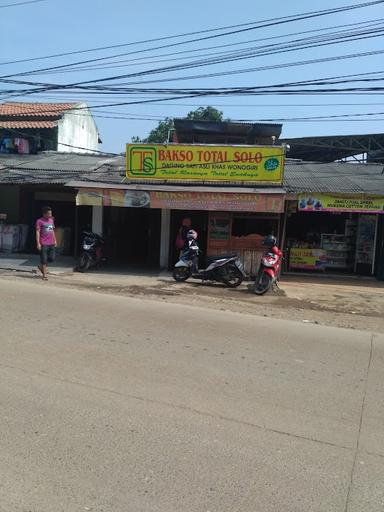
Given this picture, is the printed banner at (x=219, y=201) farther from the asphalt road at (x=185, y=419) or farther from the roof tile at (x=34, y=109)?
the roof tile at (x=34, y=109)

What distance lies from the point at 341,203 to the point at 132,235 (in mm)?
7760

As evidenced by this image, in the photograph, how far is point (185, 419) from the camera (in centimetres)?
441

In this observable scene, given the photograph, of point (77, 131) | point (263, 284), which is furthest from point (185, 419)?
point (77, 131)

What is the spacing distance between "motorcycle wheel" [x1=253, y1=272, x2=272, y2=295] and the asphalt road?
4.42 m

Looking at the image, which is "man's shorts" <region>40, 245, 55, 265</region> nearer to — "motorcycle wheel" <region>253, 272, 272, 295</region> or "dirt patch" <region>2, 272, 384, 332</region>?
"dirt patch" <region>2, 272, 384, 332</region>

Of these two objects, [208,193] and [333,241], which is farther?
[333,241]

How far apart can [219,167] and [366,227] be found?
16.7ft

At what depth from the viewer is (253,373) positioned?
230 inches

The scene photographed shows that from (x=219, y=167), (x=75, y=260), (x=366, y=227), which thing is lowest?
(x=75, y=260)

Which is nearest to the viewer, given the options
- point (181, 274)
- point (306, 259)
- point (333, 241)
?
point (181, 274)

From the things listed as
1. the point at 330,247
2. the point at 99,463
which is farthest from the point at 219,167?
the point at 99,463

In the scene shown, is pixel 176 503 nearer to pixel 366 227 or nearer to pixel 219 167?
pixel 219 167

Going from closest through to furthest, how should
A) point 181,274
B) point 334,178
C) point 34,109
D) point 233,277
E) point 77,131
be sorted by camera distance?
point 233,277, point 181,274, point 334,178, point 34,109, point 77,131

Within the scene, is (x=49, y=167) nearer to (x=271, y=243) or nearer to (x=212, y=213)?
(x=212, y=213)
